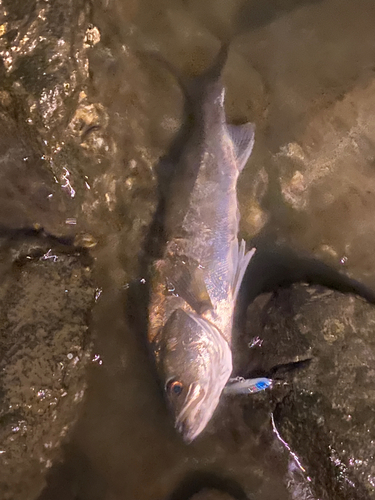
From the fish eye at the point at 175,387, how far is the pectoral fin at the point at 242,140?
5.78ft

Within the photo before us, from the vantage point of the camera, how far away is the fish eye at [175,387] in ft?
10.4

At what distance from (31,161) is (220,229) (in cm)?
173

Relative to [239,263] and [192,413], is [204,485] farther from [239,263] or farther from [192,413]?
[239,263]

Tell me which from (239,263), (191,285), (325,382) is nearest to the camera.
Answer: (325,382)

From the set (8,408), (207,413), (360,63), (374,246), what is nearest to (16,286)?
(8,408)

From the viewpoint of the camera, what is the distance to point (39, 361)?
3.35m

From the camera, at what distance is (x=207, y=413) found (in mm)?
3154

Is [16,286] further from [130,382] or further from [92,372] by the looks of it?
[130,382]

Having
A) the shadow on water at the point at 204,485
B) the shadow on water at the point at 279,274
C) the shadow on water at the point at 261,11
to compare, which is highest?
the shadow on water at the point at 261,11

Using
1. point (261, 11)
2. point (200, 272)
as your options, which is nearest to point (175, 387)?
point (200, 272)

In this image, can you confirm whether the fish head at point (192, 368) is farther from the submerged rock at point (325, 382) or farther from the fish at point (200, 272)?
the submerged rock at point (325, 382)

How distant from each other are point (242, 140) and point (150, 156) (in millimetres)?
819

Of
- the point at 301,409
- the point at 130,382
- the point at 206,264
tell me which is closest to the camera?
the point at 301,409

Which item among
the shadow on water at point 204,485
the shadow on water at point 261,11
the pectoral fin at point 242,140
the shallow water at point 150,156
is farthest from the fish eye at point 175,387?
the shadow on water at point 261,11
